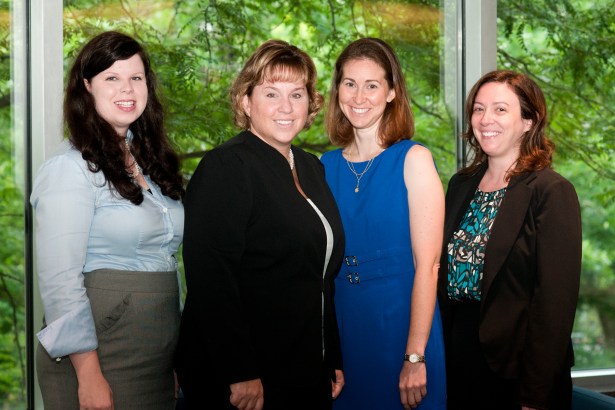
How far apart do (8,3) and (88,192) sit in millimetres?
1306

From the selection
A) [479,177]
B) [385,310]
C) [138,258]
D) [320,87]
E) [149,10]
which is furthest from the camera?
[320,87]

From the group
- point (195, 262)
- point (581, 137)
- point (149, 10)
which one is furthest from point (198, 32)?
point (581, 137)

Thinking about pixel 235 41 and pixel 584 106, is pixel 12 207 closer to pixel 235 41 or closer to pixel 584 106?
pixel 235 41

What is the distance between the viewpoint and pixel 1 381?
2.79 meters

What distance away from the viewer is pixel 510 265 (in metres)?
2.02

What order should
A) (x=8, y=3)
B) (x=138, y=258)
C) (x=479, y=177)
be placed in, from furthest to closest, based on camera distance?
1. (x=8, y=3)
2. (x=479, y=177)
3. (x=138, y=258)

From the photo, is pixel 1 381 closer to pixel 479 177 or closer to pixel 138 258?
pixel 138 258

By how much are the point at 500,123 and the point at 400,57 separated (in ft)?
3.88

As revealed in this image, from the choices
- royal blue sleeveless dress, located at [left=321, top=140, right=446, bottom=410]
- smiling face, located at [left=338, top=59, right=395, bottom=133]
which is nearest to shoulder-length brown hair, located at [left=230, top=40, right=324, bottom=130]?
smiling face, located at [left=338, top=59, right=395, bottom=133]

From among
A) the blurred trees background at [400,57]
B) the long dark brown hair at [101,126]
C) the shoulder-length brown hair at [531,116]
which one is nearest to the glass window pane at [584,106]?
the blurred trees background at [400,57]

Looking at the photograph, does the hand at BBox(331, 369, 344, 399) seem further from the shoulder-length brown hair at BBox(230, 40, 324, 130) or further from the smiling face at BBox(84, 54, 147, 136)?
the smiling face at BBox(84, 54, 147, 136)

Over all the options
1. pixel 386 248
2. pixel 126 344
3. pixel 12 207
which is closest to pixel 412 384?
pixel 386 248

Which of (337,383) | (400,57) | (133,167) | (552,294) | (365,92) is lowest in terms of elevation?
(337,383)

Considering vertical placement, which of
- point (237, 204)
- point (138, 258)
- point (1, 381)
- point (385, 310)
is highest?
point (237, 204)
